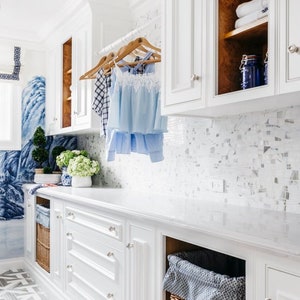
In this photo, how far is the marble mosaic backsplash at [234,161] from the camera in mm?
1876

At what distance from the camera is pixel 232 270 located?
1917mm

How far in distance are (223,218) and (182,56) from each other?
81 centimetres

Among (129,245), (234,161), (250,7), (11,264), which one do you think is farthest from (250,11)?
(11,264)

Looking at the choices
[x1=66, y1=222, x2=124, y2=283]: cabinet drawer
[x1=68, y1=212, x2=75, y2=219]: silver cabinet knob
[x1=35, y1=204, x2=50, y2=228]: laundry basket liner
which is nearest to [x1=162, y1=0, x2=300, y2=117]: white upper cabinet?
[x1=66, y1=222, x2=124, y2=283]: cabinet drawer

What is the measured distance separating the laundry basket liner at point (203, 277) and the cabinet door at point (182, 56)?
696 mm

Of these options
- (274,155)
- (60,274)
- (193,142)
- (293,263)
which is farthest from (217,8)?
(60,274)

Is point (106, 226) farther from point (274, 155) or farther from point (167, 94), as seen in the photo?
point (274, 155)

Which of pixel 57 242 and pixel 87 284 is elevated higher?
pixel 57 242

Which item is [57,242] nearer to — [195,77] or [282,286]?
[195,77]

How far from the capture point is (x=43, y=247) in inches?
138

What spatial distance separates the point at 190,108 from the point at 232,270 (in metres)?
0.80

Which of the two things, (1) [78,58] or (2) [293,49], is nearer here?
(2) [293,49]

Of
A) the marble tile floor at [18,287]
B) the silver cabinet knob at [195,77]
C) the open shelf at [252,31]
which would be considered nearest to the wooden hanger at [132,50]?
the silver cabinet knob at [195,77]

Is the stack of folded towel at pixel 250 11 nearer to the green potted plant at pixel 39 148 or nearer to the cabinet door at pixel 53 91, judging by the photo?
the cabinet door at pixel 53 91
